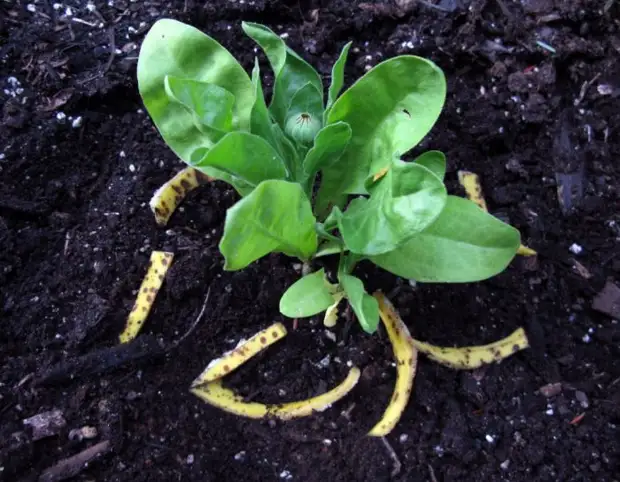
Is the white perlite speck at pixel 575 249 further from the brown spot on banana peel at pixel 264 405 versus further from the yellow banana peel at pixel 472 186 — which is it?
the brown spot on banana peel at pixel 264 405

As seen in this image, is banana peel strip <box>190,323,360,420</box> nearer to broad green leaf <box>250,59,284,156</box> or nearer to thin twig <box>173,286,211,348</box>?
thin twig <box>173,286,211,348</box>

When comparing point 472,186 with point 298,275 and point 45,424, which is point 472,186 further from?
point 45,424

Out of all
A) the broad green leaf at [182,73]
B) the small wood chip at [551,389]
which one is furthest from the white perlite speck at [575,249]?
the broad green leaf at [182,73]

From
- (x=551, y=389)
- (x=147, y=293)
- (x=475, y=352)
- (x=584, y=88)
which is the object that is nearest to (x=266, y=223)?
(x=147, y=293)

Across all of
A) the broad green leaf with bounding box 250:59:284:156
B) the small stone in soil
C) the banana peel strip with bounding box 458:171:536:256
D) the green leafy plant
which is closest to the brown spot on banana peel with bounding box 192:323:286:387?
the green leafy plant

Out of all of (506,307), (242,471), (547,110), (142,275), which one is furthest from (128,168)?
(547,110)

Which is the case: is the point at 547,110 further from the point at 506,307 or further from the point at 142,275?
the point at 142,275
